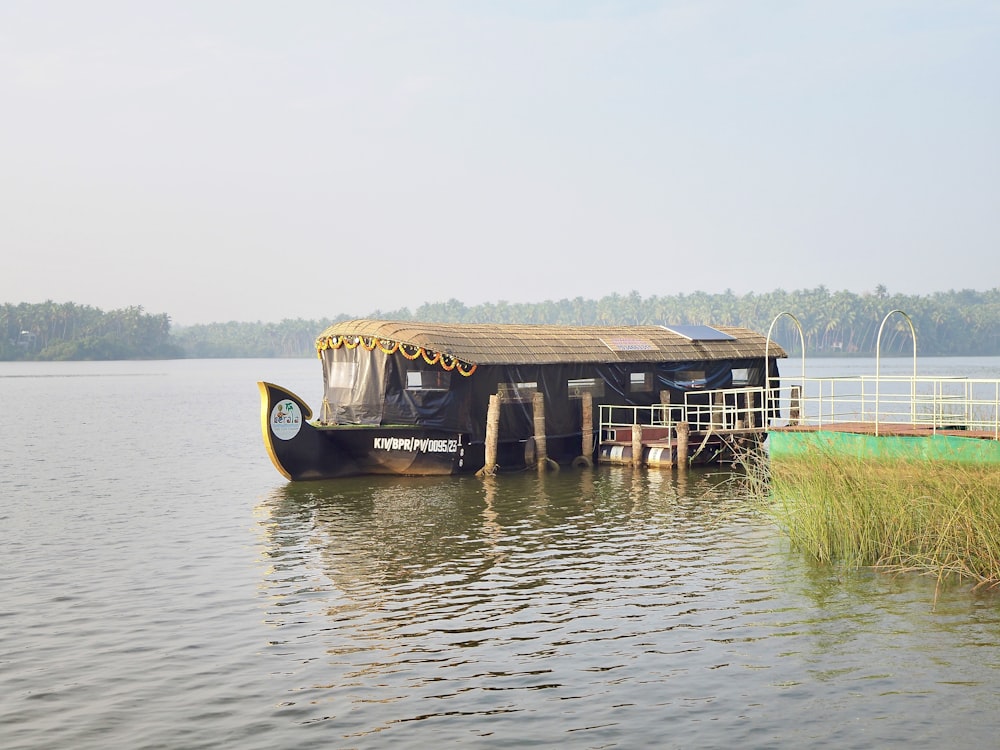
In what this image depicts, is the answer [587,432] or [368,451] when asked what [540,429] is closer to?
[587,432]

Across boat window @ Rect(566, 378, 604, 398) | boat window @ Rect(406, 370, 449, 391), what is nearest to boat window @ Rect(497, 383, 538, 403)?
boat window @ Rect(566, 378, 604, 398)

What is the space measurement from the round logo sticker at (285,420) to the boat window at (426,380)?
3277 mm

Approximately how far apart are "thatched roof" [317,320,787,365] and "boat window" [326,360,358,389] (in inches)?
33.1

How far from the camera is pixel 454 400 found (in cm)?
3091

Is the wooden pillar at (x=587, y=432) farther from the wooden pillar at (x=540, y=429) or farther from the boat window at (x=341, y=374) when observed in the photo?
the boat window at (x=341, y=374)

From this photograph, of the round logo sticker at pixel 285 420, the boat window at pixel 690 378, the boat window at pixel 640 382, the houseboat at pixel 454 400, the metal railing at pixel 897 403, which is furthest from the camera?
the boat window at pixel 690 378

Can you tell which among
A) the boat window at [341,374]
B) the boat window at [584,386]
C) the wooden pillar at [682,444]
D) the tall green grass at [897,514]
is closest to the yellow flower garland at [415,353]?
the boat window at [341,374]

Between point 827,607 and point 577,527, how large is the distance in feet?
27.3

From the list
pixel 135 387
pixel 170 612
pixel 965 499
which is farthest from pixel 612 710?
A: pixel 135 387

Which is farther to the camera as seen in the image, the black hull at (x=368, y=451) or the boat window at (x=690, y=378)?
the boat window at (x=690, y=378)

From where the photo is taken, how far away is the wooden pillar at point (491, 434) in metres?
30.8

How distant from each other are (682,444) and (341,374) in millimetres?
10251

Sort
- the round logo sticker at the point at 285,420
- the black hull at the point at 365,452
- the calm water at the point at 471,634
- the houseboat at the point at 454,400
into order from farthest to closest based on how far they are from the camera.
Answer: the houseboat at the point at 454,400 → the black hull at the point at 365,452 → the round logo sticker at the point at 285,420 → the calm water at the point at 471,634

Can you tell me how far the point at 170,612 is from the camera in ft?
51.2
